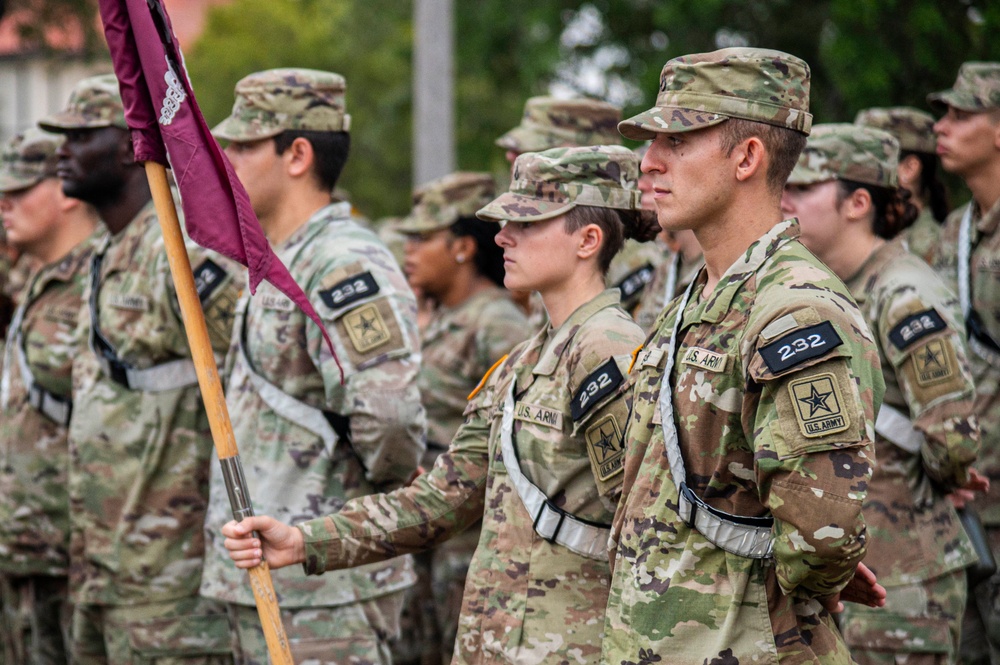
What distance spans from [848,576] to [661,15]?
26.6 ft

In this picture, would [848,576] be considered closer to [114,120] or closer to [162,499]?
[162,499]

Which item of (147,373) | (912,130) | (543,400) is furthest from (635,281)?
(543,400)

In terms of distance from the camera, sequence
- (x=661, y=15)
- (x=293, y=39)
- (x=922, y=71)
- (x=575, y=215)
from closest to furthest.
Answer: (x=575, y=215)
(x=922, y=71)
(x=661, y=15)
(x=293, y=39)

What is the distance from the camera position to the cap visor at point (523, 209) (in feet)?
13.1

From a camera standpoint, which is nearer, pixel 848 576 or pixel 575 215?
pixel 848 576

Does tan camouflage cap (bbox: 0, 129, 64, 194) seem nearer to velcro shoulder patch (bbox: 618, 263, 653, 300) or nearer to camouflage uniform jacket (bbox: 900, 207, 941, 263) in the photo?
velcro shoulder patch (bbox: 618, 263, 653, 300)

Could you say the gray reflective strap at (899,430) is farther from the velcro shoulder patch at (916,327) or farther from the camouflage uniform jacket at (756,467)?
the camouflage uniform jacket at (756,467)

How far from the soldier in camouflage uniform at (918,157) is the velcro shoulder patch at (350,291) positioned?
3465mm

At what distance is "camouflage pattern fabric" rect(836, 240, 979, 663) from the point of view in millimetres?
4887

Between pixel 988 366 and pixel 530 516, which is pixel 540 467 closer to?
pixel 530 516

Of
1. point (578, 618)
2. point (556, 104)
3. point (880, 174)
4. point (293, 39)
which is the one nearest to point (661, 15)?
point (556, 104)

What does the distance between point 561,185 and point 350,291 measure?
1.12 m

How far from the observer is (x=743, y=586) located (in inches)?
119

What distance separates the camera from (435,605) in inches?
A: 302
